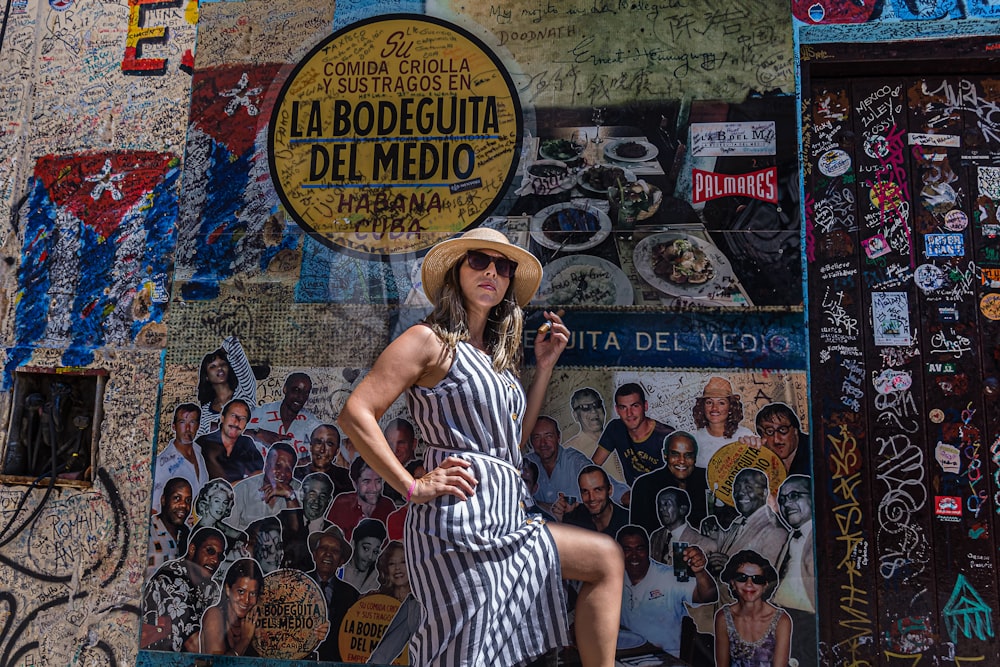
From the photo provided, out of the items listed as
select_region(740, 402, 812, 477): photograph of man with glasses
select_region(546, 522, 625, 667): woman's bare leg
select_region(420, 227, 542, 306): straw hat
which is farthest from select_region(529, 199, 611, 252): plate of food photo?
select_region(546, 522, 625, 667): woman's bare leg

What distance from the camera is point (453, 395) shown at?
9.11 feet

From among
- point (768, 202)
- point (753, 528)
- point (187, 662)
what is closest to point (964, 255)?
point (768, 202)

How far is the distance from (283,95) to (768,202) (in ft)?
8.31

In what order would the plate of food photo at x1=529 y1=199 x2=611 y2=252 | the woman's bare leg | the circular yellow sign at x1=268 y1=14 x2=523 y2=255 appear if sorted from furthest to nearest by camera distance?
the circular yellow sign at x1=268 y1=14 x2=523 y2=255 < the plate of food photo at x1=529 y1=199 x2=611 y2=252 < the woman's bare leg

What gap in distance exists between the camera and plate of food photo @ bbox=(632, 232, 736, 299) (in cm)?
343

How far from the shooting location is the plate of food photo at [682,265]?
11.3 ft

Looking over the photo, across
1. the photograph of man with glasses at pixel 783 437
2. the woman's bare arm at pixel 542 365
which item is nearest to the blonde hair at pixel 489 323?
the woman's bare arm at pixel 542 365

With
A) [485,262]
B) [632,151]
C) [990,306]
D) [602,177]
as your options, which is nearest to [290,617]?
[485,262]

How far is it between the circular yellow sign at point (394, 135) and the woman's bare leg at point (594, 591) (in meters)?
1.64

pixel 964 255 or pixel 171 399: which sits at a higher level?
pixel 964 255

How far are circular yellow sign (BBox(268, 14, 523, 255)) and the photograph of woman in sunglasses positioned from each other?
206cm

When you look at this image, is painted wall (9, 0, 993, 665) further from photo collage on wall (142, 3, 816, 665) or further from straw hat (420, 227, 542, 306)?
straw hat (420, 227, 542, 306)

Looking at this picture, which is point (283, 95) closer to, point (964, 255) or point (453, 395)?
point (453, 395)

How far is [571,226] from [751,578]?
5.94 feet
